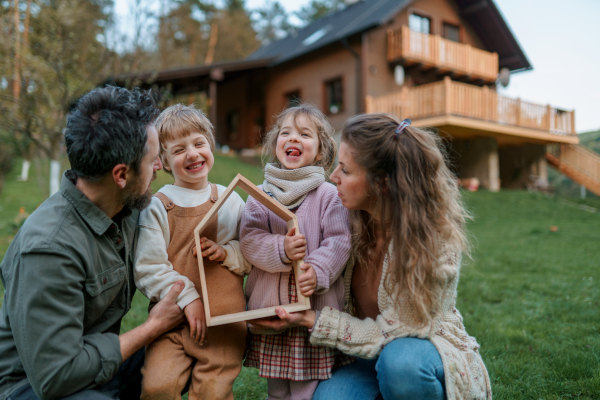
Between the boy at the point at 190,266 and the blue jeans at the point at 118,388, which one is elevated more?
the boy at the point at 190,266

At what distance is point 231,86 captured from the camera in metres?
22.0

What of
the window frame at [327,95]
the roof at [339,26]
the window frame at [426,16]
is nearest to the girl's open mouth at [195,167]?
the roof at [339,26]

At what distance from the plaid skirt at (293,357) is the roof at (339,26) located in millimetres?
13869

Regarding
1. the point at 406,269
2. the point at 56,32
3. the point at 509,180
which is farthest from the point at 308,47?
the point at 406,269

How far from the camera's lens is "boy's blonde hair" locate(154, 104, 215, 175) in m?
2.31

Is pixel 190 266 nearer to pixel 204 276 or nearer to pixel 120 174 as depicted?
pixel 204 276

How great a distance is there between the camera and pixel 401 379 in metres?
1.89

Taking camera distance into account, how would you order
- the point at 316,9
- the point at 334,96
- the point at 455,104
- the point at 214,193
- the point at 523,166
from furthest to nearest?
the point at 316,9 → the point at 523,166 → the point at 334,96 → the point at 455,104 → the point at 214,193

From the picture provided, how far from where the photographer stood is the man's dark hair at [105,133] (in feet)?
5.76

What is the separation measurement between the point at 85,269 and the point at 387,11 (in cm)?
1589

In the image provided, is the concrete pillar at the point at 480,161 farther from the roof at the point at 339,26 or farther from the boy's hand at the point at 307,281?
the boy's hand at the point at 307,281

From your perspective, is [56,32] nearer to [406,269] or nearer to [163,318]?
[163,318]

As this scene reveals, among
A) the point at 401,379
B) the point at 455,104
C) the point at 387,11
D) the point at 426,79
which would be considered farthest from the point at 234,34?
the point at 401,379

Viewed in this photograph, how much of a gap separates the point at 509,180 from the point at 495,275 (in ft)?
48.0
